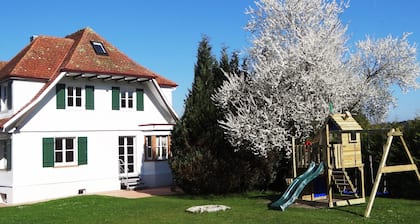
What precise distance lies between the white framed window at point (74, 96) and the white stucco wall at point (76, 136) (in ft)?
0.88

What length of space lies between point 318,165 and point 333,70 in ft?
13.5

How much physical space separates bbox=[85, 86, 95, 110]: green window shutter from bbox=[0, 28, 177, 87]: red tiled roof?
111 centimetres

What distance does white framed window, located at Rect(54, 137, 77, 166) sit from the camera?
22016 millimetres

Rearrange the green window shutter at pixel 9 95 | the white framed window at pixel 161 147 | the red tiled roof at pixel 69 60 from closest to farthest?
the green window shutter at pixel 9 95 → the red tiled roof at pixel 69 60 → the white framed window at pixel 161 147

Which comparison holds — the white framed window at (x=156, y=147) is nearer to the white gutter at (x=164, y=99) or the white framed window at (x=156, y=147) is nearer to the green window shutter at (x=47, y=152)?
the white gutter at (x=164, y=99)

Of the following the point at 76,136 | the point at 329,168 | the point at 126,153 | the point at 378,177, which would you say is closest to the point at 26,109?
the point at 76,136

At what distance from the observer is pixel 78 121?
22.6 metres

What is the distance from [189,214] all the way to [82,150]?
409 inches

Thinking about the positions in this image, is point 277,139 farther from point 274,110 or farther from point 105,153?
point 105,153

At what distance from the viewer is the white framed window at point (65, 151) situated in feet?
72.2

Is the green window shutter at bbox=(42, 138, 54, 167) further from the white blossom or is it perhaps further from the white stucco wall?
the white blossom

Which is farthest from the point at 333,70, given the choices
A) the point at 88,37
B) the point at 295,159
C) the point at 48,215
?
the point at 88,37

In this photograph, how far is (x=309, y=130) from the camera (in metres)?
17.7

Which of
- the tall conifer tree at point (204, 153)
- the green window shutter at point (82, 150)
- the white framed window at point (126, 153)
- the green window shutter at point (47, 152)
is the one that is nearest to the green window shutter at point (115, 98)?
the white framed window at point (126, 153)
